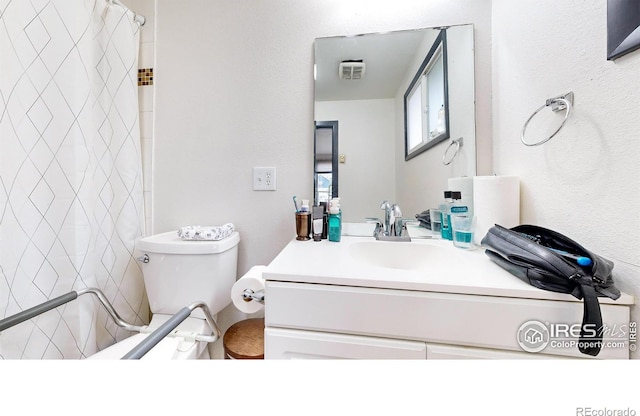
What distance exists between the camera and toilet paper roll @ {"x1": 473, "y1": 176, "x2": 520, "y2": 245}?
2.60 feet

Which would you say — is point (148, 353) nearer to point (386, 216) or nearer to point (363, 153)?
point (386, 216)

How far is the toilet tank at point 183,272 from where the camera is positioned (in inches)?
37.8

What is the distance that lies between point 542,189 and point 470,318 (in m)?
0.49

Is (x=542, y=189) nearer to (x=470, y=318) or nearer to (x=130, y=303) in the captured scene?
(x=470, y=318)

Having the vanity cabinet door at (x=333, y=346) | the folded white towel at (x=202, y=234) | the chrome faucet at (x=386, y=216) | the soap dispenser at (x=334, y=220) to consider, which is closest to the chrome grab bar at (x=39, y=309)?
the folded white towel at (x=202, y=234)

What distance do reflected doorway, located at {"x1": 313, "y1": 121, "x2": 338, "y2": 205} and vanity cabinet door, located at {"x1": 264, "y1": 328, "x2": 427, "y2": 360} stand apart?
60 cm

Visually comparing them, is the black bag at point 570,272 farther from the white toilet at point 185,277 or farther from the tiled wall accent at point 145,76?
the tiled wall accent at point 145,76

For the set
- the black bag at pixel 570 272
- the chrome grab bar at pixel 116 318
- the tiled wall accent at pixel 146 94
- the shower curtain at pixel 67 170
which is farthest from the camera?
the tiled wall accent at pixel 146 94

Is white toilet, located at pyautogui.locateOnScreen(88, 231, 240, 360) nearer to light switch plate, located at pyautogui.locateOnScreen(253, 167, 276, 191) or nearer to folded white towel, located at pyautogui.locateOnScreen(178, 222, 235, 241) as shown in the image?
folded white towel, located at pyautogui.locateOnScreen(178, 222, 235, 241)

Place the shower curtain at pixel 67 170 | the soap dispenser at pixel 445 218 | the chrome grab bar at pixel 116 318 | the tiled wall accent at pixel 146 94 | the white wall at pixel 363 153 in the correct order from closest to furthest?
the chrome grab bar at pixel 116 318, the shower curtain at pixel 67 170, the soap dispenser at pixel 445 218, the white wall at pixel 363 153, the tiled wall accent at pixel 146 94

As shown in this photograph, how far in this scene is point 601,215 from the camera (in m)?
0.55

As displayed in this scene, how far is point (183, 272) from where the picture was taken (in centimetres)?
97

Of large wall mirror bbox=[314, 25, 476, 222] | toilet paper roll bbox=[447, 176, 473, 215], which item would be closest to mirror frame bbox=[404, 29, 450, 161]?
large wall mirror bbox=[314, 25, 476, 222]
